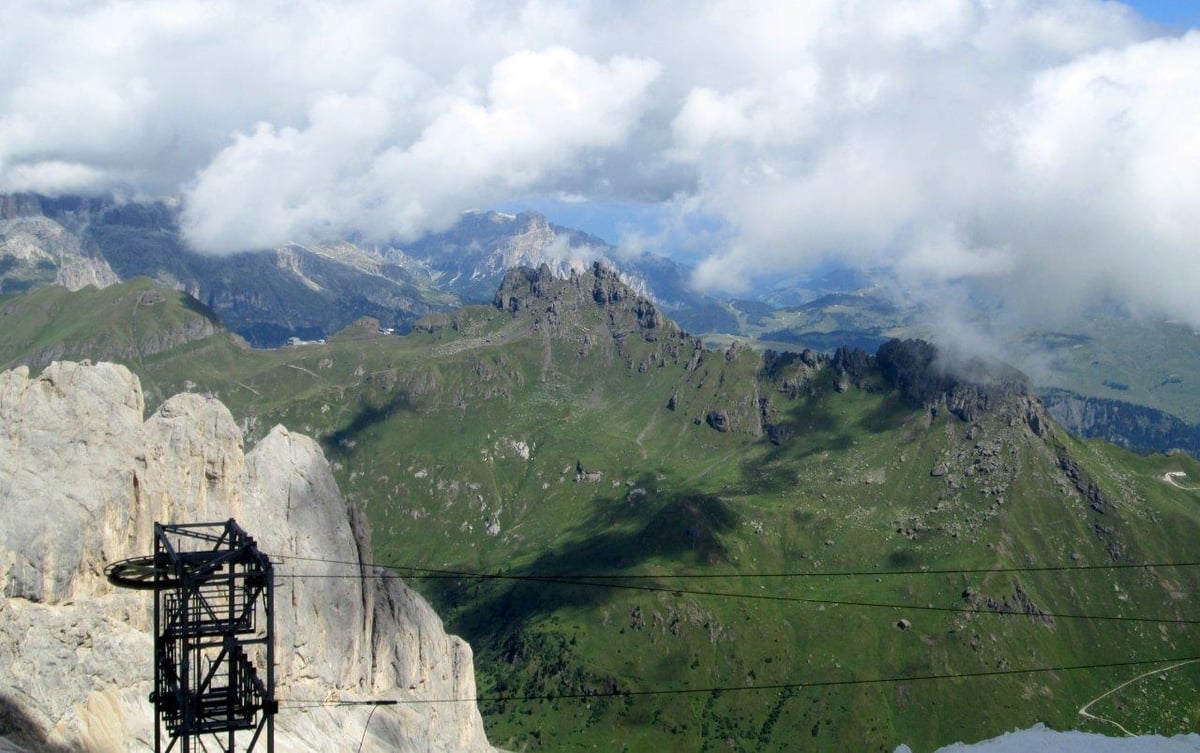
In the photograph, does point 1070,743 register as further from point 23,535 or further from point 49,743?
point 23,535

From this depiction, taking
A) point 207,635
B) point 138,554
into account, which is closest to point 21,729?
point 138,554

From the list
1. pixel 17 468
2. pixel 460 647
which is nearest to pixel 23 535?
pixel 17 468

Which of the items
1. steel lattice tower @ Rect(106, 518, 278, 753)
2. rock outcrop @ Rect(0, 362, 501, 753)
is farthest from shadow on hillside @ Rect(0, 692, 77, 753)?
steel lattice tower @ Rect(106, 518, 278, 753)

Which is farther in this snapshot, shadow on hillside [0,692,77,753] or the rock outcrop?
the rock outcrop

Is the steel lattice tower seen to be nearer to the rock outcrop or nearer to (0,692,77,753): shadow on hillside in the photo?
the rock outcrop

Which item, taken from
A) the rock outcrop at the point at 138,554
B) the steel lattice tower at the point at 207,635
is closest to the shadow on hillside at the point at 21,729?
the rock outcrop at the point at 138,554

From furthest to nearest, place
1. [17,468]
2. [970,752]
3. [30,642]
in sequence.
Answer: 1. [17,468]
2. [30,642]
3. [970,752]
